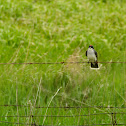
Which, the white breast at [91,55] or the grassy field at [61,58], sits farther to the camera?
the white breast at [91,55]

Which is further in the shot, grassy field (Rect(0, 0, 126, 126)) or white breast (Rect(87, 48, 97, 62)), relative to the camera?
white breast (Rect(87, 48, 97, 62))

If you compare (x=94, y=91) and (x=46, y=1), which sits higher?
(x=46, y=1)

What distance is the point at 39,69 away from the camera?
16.8 ft

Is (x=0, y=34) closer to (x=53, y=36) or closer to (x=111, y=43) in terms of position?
(x=53, y=36)

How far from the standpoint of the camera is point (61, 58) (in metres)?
5.62

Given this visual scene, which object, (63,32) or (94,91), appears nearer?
(94,91)

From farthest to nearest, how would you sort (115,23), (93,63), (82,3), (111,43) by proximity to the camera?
1. (82,3)
2. (115,23)
3. (111,43)
4. (93,63)

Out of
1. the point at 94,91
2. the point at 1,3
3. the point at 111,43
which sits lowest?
the point at 94,91

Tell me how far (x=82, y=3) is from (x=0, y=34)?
308cm

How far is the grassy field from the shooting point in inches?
175

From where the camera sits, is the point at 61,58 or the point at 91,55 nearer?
the point at 91,55

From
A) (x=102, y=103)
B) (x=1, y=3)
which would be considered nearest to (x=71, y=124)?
(x=102, y=103)

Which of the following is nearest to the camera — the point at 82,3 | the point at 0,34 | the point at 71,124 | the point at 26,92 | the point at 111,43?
the point at 71,124

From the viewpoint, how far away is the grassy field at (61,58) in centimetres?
444
